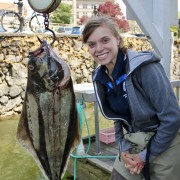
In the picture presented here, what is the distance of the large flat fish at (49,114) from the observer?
1940 mm

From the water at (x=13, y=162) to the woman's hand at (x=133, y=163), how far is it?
3824 mm

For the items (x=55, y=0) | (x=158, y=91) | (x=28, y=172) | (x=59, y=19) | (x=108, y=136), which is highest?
(x=59, y=19)

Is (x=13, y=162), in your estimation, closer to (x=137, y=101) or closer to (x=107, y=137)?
(x=107, y=137)

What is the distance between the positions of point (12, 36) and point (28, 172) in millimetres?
6960

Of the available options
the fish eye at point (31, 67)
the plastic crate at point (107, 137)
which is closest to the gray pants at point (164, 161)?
the fish eye at point (31, 67)

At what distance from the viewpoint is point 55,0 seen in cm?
210

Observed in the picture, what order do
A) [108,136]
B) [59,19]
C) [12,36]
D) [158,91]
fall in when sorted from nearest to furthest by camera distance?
[158,91] → [108,136] → [12,36] → [59,19]

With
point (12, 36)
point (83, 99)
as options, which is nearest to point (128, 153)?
point (83, 99)

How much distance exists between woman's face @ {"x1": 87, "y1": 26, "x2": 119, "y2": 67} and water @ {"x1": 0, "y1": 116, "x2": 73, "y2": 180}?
166 inches

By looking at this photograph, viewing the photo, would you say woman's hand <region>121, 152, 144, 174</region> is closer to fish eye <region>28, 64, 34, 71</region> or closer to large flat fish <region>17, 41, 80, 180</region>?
large flat fish <region>17, 41, 80, 180</region>

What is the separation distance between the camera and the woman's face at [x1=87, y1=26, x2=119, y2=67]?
2.09 metres

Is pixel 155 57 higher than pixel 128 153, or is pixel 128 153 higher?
pixel 155 57

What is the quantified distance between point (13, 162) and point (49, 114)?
18.9 ft

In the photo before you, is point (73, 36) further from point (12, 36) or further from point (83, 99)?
point (83, 99)
